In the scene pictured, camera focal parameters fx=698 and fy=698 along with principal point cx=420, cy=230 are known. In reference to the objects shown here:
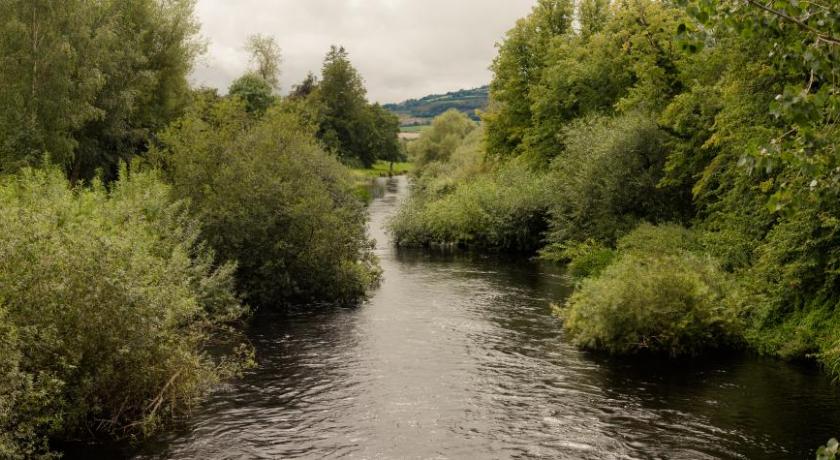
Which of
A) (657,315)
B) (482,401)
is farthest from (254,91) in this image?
(482,401)

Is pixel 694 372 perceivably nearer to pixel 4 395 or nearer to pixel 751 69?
pixel 751 69

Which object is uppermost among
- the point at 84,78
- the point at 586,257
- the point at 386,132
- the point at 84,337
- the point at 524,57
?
the point at 386,132

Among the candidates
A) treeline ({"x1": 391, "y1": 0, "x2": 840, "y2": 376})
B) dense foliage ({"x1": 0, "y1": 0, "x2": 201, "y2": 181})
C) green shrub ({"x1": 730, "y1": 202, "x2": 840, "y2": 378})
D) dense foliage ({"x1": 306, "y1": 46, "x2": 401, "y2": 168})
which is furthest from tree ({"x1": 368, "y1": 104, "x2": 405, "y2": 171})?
green shrub ({"x1": 730, "y1": 202, "x2": 840, "y2": 378})

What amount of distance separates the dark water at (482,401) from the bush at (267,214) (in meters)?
2.46

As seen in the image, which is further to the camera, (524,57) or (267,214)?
(524,57)

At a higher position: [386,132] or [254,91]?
[386,132]

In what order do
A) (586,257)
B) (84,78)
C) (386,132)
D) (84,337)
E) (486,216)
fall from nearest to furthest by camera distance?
(84,337) → (586,257) → (84,78) → (486,216) → (386,132)

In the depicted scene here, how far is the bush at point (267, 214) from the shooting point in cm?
2352

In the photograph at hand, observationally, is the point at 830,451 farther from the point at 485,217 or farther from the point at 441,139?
the point at 441,139

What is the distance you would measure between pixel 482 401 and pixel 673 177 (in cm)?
1766

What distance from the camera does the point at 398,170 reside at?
431 ft

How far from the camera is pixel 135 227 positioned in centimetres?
1590

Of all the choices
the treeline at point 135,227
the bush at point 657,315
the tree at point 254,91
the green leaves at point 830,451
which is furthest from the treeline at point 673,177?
the tree at point 254,91

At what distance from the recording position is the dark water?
1260 cm
